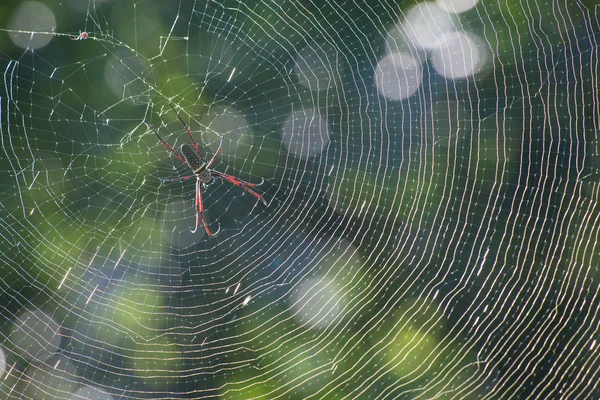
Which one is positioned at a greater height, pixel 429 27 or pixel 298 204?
pixel 429 27

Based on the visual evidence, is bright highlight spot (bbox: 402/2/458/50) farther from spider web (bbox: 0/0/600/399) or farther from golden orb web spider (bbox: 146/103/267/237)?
golden orb web spider (bbox: 146/103/267/237)

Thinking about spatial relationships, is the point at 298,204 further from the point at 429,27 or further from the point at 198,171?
the point at 429,27

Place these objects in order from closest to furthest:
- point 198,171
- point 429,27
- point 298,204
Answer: point 198,171 → point 429,27 → point 298,204

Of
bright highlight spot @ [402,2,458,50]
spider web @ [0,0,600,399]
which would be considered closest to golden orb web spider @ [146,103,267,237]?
spider web @ [0,0,600,399]

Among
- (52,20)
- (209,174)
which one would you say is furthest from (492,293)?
(52,20)

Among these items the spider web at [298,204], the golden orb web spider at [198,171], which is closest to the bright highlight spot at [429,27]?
the spider web at [298,204]

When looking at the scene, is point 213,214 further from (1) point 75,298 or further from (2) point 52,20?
(2) point 52,20

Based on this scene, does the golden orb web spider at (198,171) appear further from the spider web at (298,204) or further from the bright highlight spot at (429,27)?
the bright highlight spot at (429,27)

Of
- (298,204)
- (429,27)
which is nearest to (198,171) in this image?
(298,204)
